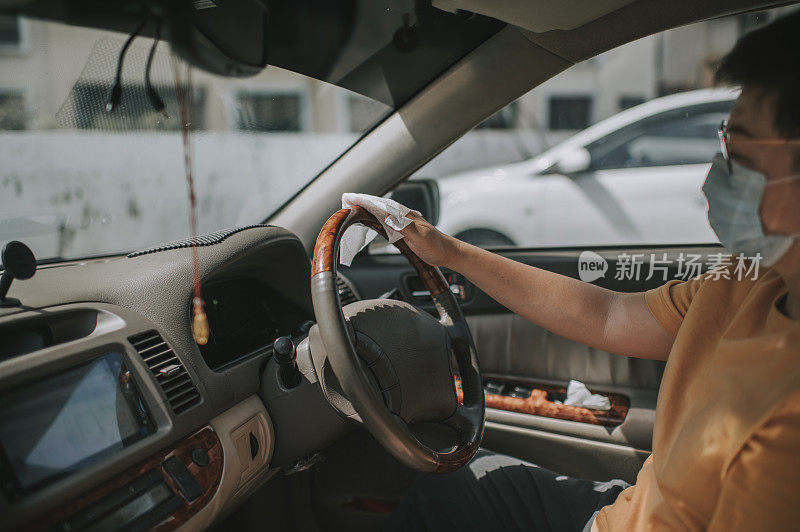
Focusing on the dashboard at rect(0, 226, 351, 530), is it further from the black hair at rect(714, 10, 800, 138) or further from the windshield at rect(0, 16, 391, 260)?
the black hair at rect(714, 10, 800, 138)

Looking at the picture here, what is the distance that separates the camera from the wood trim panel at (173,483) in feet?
3.57

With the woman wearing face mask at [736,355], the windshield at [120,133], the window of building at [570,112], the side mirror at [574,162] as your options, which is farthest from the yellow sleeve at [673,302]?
the side mirror at [574,162]

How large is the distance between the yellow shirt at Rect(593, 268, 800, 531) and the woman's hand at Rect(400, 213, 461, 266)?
57 cm

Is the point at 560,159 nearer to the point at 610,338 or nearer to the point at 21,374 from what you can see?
the point at 610,338

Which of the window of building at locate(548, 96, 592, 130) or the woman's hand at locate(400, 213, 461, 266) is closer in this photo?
the woman's hand at locate(400, 213, 461, 266)

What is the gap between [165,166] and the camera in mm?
2207

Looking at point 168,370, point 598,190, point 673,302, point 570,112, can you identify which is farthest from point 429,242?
point 570,112

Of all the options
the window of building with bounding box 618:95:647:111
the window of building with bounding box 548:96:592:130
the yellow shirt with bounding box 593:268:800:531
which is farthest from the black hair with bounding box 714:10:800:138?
the window of building with bounding box 618:95:647:111

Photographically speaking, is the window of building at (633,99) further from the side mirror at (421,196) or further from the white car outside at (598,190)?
the side mirror at (421,196)

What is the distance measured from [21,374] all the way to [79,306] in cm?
26

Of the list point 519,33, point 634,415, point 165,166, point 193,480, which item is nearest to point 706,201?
point 519,33

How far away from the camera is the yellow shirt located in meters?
0.84

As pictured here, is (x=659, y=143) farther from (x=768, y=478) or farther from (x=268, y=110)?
(x=768, y=478)

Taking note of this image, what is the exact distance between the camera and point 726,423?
3.06ft
